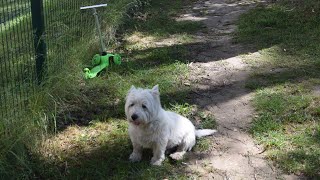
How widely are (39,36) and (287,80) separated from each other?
11.7 feet

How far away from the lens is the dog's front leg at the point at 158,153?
4270 millimetres

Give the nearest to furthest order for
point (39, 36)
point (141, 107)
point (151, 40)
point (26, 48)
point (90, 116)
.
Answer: point (141, 107) < point (26, 48) < point (39, 36) < point (90, 116) < point (151, 40)

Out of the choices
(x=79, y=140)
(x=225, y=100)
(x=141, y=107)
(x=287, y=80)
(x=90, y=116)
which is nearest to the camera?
(x=141, y=107)

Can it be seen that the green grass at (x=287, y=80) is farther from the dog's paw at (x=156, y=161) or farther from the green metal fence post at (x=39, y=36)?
the green metal fence post at (x=39, y=36)

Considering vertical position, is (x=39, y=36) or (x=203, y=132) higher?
(x=39, y=36)

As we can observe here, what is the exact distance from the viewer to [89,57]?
22.9 ft

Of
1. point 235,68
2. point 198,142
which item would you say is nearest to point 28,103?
point 198,142

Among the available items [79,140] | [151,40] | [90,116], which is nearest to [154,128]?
[79,140]

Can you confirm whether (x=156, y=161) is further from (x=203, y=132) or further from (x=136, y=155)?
(x=203, y=132)

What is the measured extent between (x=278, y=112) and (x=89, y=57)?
3.14 m

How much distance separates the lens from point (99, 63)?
6.74 m

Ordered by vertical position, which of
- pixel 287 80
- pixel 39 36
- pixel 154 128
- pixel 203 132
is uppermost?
pixel 39 36

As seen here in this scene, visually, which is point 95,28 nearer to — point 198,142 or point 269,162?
point 198,142

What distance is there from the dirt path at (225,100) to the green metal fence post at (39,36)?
2.06 metres
